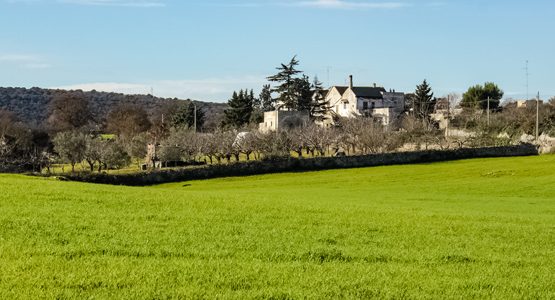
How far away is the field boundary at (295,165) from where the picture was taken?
53.3 m

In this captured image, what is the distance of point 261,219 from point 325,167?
164ft

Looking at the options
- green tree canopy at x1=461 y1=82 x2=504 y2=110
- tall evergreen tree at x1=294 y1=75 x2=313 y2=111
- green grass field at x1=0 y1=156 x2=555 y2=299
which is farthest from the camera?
green tree canopy at x1=461 y1=82 x2=504 y2=110

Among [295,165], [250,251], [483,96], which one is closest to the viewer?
[250,251]

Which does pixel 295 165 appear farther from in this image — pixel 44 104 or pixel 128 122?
pixel 44 104

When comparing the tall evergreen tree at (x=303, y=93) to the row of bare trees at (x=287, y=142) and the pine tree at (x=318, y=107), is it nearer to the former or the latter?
the pine tree at (x=318, y=107)

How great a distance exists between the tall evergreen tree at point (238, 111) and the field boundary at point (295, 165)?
53.6m

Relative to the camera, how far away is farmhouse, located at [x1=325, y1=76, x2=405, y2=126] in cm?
13057

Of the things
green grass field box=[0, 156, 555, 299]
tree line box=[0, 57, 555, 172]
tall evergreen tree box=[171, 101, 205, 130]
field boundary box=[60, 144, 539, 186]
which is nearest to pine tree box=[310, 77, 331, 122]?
tree line box=[0, 57, 555, 172]

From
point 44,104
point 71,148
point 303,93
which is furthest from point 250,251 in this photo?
point 44,104

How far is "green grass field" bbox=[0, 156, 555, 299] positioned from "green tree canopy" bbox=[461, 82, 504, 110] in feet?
401

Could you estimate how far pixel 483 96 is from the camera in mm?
139875

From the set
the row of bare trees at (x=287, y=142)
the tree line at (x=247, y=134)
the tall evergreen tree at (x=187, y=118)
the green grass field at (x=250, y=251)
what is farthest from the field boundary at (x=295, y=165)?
the tall evergreen tree at (x=187, y=118)

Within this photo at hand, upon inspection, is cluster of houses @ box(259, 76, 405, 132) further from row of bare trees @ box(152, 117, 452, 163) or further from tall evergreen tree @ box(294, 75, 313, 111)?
row of bare trees @ box(152, 117, 452, 163)

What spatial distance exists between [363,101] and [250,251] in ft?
406
